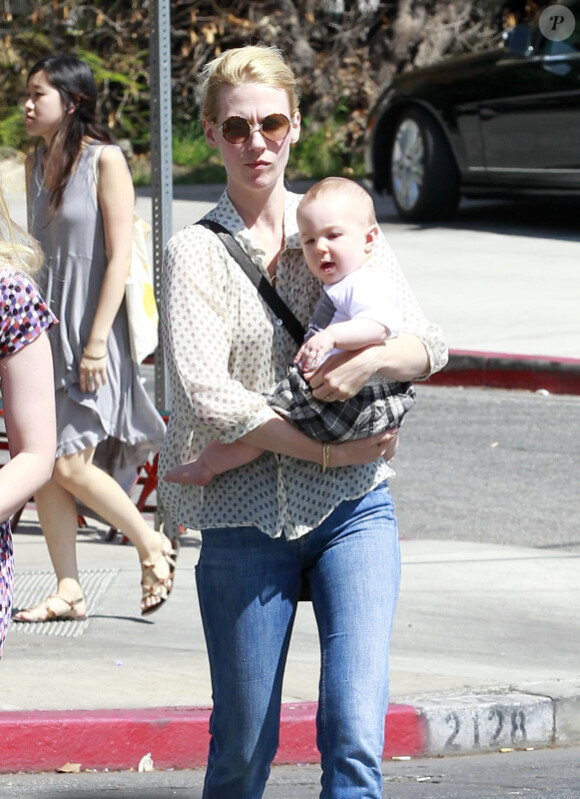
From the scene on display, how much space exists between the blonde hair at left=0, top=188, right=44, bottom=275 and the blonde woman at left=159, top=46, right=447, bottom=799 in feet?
1.20

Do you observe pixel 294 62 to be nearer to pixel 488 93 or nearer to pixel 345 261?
pixel 488 93

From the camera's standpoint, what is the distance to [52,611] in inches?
221

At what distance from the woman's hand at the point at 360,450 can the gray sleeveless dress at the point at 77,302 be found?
2.54 m

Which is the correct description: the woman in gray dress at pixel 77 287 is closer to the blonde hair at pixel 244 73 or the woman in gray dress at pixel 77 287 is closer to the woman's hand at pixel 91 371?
A: the woman's hand at pixel 91 371

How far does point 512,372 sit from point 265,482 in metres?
6.86

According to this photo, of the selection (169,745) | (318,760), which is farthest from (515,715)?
(169,745)

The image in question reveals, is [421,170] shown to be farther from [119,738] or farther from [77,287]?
[119,738]

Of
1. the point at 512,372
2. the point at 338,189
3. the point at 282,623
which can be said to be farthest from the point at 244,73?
the point at 512,372

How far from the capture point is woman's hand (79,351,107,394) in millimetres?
5602

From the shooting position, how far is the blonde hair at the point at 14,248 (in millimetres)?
2875

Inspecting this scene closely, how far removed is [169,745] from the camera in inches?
179

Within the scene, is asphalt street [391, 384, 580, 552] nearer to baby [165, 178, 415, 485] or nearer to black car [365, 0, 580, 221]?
black car [365, 0, 580, 221]

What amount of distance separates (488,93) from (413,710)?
939 cm

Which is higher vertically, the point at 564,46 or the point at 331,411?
the point at 331,411
